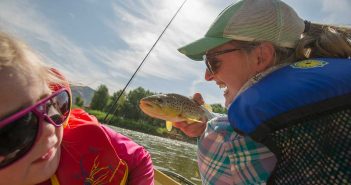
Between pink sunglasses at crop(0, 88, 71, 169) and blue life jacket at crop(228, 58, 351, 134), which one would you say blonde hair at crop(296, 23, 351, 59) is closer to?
blue life jacket at crop(228, 58, 351, 134)

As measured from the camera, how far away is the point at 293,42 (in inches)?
96.8

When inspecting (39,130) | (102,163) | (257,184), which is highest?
(257,184)

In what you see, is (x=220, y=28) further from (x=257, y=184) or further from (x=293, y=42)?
(x=257, y=184)

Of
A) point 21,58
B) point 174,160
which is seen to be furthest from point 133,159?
point 174,160

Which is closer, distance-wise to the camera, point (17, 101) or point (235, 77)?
point (17, 101)

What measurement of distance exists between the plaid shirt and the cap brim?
0.51 m

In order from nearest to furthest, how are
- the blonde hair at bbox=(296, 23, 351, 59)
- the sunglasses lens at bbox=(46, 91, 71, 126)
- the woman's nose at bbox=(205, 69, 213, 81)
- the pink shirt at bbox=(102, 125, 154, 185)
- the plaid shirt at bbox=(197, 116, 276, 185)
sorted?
the sunglasses lens at bbox=(46, 91, 71, 126) < the plaid shirt at bbox=(197, 116, 276, 185) < the blonde hair at bbox=(296, 23, 351, 59) < the pink shirt at bbox=(102, 125, 154, 185) < the woman's nose at bbox=(205, 69, 213, 81)

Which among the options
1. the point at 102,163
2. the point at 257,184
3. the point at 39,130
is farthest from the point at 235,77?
the point at 39,130

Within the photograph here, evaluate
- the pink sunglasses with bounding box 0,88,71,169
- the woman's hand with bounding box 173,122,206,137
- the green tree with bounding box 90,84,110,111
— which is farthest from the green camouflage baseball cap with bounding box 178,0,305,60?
the green tree with bounding box 90,84,110,111

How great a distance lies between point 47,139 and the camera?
1802 mm

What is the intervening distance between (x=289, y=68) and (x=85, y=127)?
1.29 metres

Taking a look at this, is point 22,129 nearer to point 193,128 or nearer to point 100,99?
point 193,128

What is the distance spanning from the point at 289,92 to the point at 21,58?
4.10 ft

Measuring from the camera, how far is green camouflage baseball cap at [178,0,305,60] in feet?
7.89
